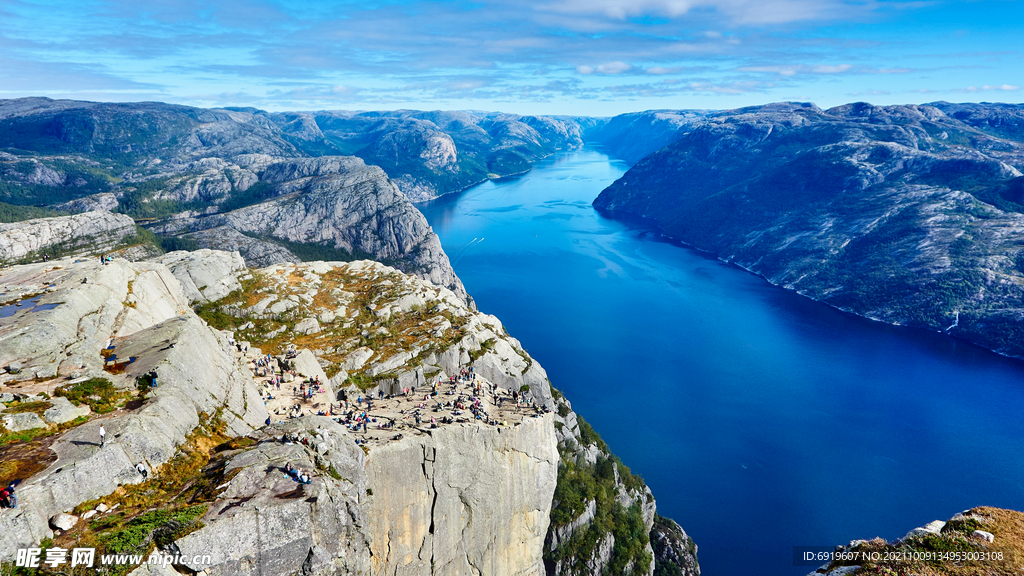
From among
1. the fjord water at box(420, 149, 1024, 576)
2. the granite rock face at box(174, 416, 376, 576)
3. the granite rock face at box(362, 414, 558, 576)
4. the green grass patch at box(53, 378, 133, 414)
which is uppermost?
the green grass patch at box(53, 378, 133, 414)

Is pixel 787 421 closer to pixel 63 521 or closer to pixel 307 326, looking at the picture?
pixel 307 326

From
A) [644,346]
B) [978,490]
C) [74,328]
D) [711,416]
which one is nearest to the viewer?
[74,328]

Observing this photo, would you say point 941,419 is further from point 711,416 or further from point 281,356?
point 281,356

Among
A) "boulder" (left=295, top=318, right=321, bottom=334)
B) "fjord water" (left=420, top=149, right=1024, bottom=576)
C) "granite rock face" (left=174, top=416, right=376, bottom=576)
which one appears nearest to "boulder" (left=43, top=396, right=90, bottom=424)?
"granite rock face" (left=174, top=416, right=376, bottom=576)

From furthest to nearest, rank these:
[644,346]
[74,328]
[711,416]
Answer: [644,346] < [711,416] < [74,328]

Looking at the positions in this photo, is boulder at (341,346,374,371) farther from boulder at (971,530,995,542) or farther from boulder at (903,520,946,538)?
boulder at (971,530,995,542)

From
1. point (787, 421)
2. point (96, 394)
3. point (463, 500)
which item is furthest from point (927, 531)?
point (787, 421)

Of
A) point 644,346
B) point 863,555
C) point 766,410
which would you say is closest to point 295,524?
point 863,555
